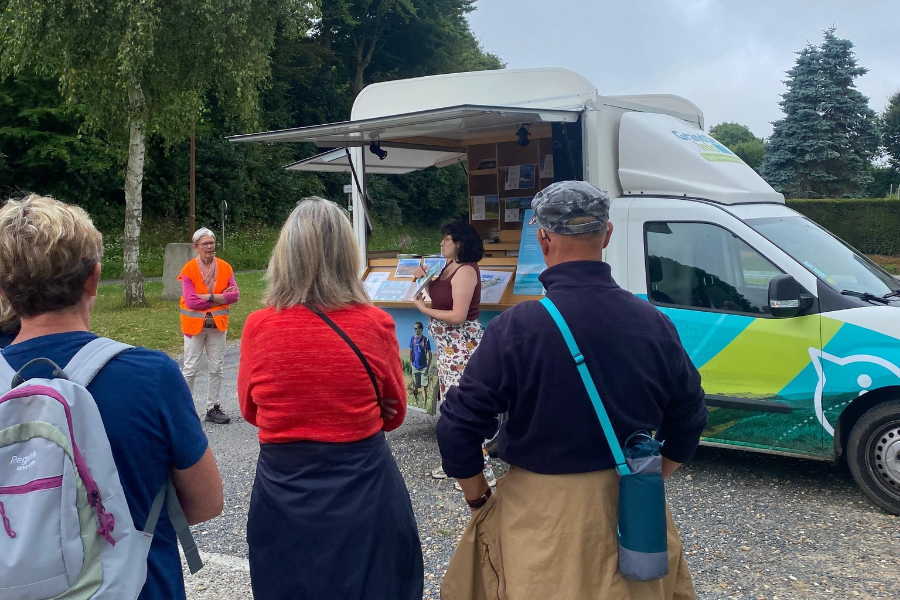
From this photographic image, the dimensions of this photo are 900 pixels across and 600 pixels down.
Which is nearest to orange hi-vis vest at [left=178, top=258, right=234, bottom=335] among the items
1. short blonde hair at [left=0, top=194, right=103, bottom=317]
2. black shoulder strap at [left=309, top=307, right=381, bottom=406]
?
black shoulder strap at [left=309, top=307, right=381, bottom=406]

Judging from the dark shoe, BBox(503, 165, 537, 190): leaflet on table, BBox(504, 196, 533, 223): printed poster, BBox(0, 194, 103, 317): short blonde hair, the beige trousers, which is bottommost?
the dark shoe

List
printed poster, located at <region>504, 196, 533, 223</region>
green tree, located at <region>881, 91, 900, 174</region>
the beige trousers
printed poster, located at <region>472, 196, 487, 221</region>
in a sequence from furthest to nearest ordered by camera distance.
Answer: green tree, located at <region>881, 91, 900, 174</region> < printed poster, located at <region>472, 196, 487, 221</region> < printed poster, located at <region>504, 196, 533, 223</region> < the beige trousers

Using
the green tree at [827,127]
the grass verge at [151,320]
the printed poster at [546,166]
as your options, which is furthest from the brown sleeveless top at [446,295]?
the green tree at [827,127]

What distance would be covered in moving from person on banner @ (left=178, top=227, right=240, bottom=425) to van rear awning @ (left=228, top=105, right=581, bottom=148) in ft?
4.38

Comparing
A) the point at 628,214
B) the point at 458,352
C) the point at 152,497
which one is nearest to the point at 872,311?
the point at 628,214

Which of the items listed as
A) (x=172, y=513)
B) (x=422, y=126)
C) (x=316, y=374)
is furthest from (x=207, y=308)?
(x=172, y=513)

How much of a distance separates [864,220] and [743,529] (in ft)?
94.1

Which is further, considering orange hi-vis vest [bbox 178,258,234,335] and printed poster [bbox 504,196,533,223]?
printed poster [bbox 504,196,533,223]

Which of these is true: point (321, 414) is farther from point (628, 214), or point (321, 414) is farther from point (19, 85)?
point (19, 85)

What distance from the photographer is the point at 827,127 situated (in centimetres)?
3319

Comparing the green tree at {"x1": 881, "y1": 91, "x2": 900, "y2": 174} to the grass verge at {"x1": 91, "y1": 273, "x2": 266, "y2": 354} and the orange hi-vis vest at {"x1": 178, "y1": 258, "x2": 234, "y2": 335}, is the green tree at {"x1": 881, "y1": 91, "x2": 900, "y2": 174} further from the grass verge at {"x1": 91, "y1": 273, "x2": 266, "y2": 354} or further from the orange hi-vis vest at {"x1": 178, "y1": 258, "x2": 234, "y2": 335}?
the orange hi-vis vest at {"x1": 178, "y1": 258, "x2": 234, "y2": 335}

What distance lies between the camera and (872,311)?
4.80m

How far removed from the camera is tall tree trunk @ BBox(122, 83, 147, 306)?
17.4m

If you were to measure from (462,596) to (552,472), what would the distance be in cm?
51
